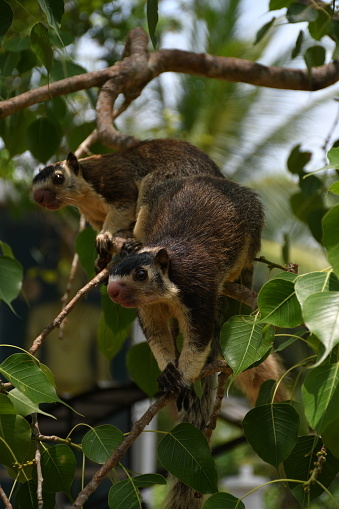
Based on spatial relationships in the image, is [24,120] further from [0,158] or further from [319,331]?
[0,158]

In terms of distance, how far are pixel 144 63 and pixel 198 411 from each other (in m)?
1.75

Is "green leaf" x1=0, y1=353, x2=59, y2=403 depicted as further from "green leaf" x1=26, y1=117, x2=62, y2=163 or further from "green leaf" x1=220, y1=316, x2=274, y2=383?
"green leaf" x1=26, y1=117, x2=62, y2=163

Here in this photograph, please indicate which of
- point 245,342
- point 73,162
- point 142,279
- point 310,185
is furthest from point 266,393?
point 73,162

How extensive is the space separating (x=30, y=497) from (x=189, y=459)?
1.56 ft

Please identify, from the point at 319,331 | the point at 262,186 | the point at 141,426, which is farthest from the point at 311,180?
the point at 262,186

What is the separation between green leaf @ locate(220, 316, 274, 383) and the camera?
6.32 ft

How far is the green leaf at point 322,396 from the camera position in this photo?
1.62m

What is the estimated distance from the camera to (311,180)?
3438 mm

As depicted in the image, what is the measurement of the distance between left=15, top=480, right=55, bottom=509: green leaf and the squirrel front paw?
0.69 m

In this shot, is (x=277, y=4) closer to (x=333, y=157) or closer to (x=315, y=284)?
(x=333, y=157)

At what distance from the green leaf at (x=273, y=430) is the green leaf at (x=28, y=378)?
56cm

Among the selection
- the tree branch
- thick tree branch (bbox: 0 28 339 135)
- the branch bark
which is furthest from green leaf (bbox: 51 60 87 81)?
the tree branch

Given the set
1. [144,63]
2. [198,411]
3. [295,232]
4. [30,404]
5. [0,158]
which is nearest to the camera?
[30,404]

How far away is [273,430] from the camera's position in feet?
6.67
